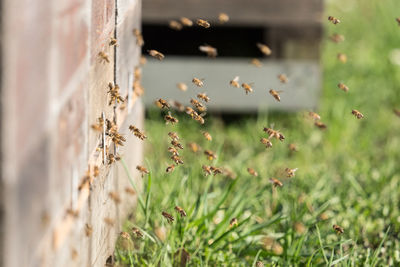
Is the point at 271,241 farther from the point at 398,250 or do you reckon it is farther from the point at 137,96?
the point at 137,96

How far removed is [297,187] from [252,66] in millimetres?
1115

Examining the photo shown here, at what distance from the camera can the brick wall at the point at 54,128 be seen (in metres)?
1.31

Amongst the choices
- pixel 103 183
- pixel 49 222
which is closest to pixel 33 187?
pixel 49 222

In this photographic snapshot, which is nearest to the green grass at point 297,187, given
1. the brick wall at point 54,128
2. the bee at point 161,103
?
the bee at point 161,103

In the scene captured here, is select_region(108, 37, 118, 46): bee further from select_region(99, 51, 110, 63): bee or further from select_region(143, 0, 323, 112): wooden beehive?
select_region(143, 0, 323, 112): wooden beehive

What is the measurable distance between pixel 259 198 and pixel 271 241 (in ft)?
1.13

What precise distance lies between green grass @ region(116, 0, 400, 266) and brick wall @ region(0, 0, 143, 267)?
0.36 metres

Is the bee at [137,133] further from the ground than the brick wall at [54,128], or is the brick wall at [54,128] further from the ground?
the brick wall at [54,128]

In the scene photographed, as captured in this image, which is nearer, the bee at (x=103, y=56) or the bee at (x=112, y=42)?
the bee at (x=103, y=56)

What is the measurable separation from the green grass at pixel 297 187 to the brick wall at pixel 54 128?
1.20ft

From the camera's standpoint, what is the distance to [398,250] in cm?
277

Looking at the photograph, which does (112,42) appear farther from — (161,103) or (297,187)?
(297,187)

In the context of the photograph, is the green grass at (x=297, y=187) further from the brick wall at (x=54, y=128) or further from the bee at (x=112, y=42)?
the bee at (x=112, y=42)

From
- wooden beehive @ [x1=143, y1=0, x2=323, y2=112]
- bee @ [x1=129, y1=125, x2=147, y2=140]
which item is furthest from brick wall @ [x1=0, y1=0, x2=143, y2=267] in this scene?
wooden beehive @ [x1=143, y1=0, x2=323, y2=112]
